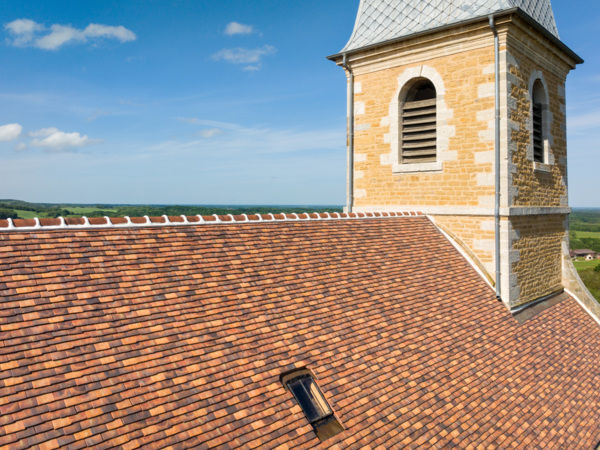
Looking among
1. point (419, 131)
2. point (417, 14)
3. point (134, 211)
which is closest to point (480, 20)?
point (417, 14)

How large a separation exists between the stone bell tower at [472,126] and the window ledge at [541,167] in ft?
0.13

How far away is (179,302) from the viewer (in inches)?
211

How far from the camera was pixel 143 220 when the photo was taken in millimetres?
6375

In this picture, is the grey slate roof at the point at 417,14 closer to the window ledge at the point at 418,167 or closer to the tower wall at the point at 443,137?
the tower wall at the point at 443,137

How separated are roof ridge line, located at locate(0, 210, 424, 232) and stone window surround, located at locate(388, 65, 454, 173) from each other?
265 cm

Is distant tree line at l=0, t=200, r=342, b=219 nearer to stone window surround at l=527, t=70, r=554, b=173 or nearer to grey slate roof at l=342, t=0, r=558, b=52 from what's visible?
grey slate roof at l=342, t=0, r=558, b=52

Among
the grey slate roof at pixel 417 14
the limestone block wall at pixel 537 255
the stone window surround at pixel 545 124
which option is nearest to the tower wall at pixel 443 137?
the grey slate roof at pixel 417 14

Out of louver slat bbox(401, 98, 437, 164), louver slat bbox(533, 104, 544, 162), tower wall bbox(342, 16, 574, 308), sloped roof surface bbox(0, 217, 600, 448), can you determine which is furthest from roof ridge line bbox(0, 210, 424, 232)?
louver slat bbox(533, 104, 544, 162)

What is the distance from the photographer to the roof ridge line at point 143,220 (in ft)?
17.5

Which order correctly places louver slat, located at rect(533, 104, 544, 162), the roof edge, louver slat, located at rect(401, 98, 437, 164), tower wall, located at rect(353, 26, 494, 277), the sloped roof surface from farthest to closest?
1. louver slat, located at rect(533, 104, 544, 162)
2. louver slat, located at rect(401, 98, 437, 164)
3. tower wall, located at rect(353, 26, 494, 277)
4. the roof edge
5. the sloped roof surface

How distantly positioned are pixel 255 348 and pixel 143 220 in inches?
98.0

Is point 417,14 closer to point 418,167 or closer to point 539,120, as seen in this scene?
point 418,167

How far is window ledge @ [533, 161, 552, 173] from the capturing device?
10.9 m

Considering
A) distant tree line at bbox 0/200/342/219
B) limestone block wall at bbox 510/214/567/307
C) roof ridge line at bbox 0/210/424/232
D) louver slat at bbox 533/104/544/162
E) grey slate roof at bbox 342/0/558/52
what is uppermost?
grey slate roof at bbox 342/0/558/52
